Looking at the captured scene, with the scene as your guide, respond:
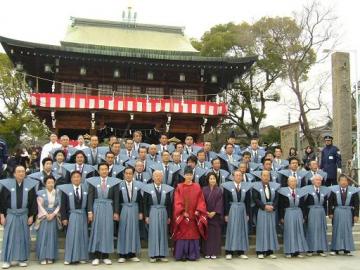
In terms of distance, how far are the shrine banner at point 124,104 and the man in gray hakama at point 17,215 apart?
12233 millimetres

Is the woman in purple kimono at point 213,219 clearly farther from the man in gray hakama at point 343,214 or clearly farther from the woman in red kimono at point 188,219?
the man in gray hakama at point 343,214

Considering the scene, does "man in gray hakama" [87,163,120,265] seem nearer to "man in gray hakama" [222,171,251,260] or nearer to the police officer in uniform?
"man in gray hakama" [222,171,251,260]

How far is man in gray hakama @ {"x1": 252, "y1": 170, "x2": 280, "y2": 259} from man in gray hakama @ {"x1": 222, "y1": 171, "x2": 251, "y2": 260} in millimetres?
205

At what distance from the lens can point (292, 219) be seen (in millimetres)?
8367

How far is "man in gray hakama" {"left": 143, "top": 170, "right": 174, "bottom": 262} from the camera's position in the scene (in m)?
7.80

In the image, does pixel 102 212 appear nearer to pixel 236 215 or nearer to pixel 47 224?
pixel 47 224

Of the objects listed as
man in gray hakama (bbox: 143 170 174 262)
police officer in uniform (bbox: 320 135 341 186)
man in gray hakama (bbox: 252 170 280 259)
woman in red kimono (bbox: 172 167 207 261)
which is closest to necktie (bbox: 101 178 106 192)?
man in gray hakama (bbox: 143 170 174 262)

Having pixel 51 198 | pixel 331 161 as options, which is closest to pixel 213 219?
pixel 51 198

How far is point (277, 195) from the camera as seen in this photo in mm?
8602

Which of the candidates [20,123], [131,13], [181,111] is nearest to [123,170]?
[181,111]

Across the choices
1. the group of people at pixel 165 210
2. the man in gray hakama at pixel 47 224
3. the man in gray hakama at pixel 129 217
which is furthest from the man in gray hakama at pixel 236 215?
the man in gray hakama at pixel 47 224

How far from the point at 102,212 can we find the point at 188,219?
1.56 m

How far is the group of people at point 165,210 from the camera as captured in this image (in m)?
7.50

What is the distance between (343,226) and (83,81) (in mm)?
15531
